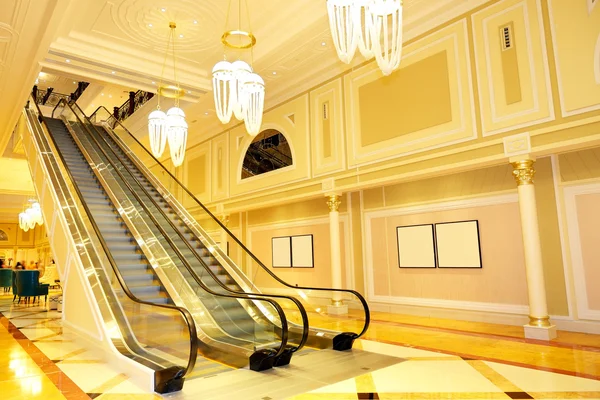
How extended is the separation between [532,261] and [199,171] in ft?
34.0

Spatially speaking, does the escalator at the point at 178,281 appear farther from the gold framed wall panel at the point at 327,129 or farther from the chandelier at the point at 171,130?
the gold framed wall panel at the point at 327,129

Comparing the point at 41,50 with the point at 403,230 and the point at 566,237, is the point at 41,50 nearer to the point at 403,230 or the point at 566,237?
the point at 403,230

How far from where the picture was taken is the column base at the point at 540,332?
5383 mm

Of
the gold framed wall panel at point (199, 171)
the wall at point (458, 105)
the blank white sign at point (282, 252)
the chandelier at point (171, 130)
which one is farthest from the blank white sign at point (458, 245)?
the gold framed wall panel at point (199, 171)

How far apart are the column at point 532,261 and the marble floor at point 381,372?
19 cm

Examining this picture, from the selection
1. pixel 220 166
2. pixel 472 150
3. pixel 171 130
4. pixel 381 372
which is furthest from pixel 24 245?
pixel 381 372

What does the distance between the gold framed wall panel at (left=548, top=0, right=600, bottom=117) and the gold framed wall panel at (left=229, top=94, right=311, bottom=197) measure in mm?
5049

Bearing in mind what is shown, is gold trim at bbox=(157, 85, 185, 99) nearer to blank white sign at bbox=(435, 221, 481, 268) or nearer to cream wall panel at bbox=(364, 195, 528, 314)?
cream wall panel at bbox=(364, 195, 528, 314)

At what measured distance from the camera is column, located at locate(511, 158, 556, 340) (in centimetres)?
549

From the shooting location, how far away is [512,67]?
235 inches

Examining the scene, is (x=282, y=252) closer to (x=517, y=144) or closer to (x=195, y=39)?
(x=195, y=39)

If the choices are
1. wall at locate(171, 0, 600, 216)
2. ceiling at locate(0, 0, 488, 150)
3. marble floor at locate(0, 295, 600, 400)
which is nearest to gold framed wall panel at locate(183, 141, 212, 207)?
ceiling at locate(0, 0, 488, 150)

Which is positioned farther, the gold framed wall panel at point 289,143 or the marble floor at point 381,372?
the gold framed wall panel at point 289,143

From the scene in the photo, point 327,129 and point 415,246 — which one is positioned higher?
point 327,129
